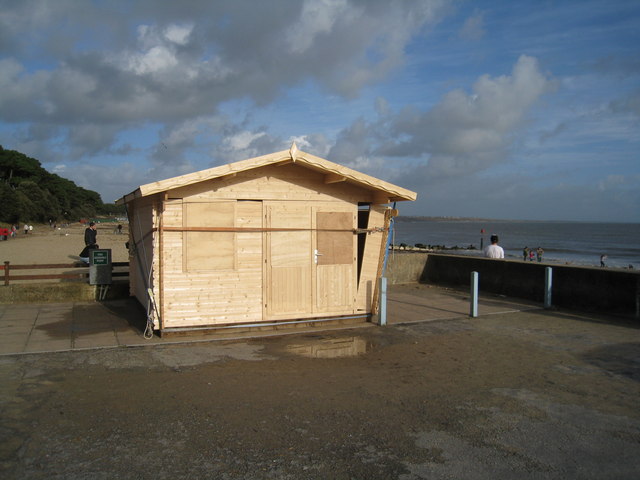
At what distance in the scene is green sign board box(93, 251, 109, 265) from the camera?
13.0 metres

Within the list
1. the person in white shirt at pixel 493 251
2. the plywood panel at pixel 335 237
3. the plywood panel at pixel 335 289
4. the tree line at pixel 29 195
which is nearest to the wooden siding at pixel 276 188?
the plywood panel at pixel 335 237

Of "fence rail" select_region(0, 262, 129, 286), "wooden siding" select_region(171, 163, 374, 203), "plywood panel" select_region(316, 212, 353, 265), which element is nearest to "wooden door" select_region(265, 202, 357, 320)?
"plywood panel" select_region(316, 212, 353, 265)

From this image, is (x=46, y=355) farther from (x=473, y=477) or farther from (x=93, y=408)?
(x=473, y=477)

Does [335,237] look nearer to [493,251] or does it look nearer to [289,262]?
[289,262]

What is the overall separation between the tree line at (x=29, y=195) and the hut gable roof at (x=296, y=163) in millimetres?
48697

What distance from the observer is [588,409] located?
6012 millimetres

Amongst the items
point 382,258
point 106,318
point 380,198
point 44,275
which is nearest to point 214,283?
point 106,318

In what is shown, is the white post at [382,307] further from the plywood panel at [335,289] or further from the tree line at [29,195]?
the tree line at [29,195]

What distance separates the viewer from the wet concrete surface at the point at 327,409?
458 centimetres

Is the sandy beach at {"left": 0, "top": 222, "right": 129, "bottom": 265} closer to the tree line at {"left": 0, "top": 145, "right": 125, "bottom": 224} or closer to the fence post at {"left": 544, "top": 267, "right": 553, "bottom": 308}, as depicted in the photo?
the tree line at {"left": 0, "top": 145, "right": 125, "bottom": 224}

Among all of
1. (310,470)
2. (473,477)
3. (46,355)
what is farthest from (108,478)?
(46,355)

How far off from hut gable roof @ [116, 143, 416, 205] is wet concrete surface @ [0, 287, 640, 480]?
2.84 metres

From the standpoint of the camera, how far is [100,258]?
43.0 feet

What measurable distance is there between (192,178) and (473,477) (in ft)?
21.9
